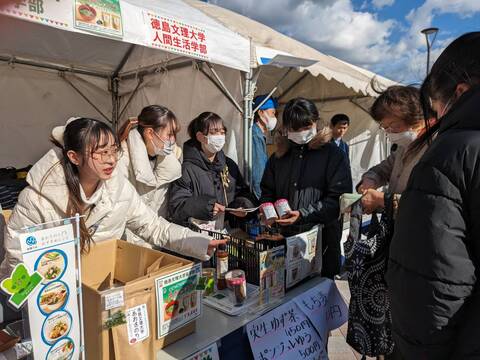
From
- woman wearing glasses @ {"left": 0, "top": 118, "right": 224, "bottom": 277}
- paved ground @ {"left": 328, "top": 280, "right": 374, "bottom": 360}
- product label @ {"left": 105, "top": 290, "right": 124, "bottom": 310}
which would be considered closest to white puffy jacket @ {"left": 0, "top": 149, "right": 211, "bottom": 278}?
woman wearing glasses @ {"left": 0, "top": 118, "right": 224, "bottom": 277}

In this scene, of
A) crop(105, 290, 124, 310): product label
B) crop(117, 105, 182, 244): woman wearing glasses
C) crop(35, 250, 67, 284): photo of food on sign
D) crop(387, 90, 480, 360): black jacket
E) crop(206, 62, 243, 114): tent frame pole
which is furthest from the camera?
crop(206, 62, 243, 114): tent frame pole

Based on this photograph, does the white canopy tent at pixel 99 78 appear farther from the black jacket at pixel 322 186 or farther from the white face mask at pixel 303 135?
the black jacket at pixel 322 186

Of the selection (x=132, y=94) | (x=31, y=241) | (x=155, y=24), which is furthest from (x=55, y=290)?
(x=132, y=94)

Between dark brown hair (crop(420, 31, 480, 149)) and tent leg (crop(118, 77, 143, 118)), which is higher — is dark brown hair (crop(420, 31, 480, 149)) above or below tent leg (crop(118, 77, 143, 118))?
below

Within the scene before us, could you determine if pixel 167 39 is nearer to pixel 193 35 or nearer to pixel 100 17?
pixel 193 35

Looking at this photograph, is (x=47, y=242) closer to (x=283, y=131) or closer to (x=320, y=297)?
(x=320, y=297)

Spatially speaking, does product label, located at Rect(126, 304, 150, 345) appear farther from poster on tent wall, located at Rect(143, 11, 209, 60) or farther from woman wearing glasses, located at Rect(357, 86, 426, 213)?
poster on tent wall, located at Rect(143, 11, 209, 60)

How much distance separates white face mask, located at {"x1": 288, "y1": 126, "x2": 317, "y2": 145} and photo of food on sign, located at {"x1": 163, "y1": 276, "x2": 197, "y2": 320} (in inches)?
40.1

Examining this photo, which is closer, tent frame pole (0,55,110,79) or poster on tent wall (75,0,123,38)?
poster on tent wall (75,0,123,38)

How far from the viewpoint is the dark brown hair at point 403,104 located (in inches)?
58.8

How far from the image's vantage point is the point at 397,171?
1.59 m

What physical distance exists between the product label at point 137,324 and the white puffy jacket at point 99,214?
1.46ft

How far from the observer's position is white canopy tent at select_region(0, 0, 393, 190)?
A: 2.70 meters

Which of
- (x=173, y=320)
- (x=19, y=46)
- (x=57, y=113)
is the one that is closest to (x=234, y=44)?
(x=173, y=320)
